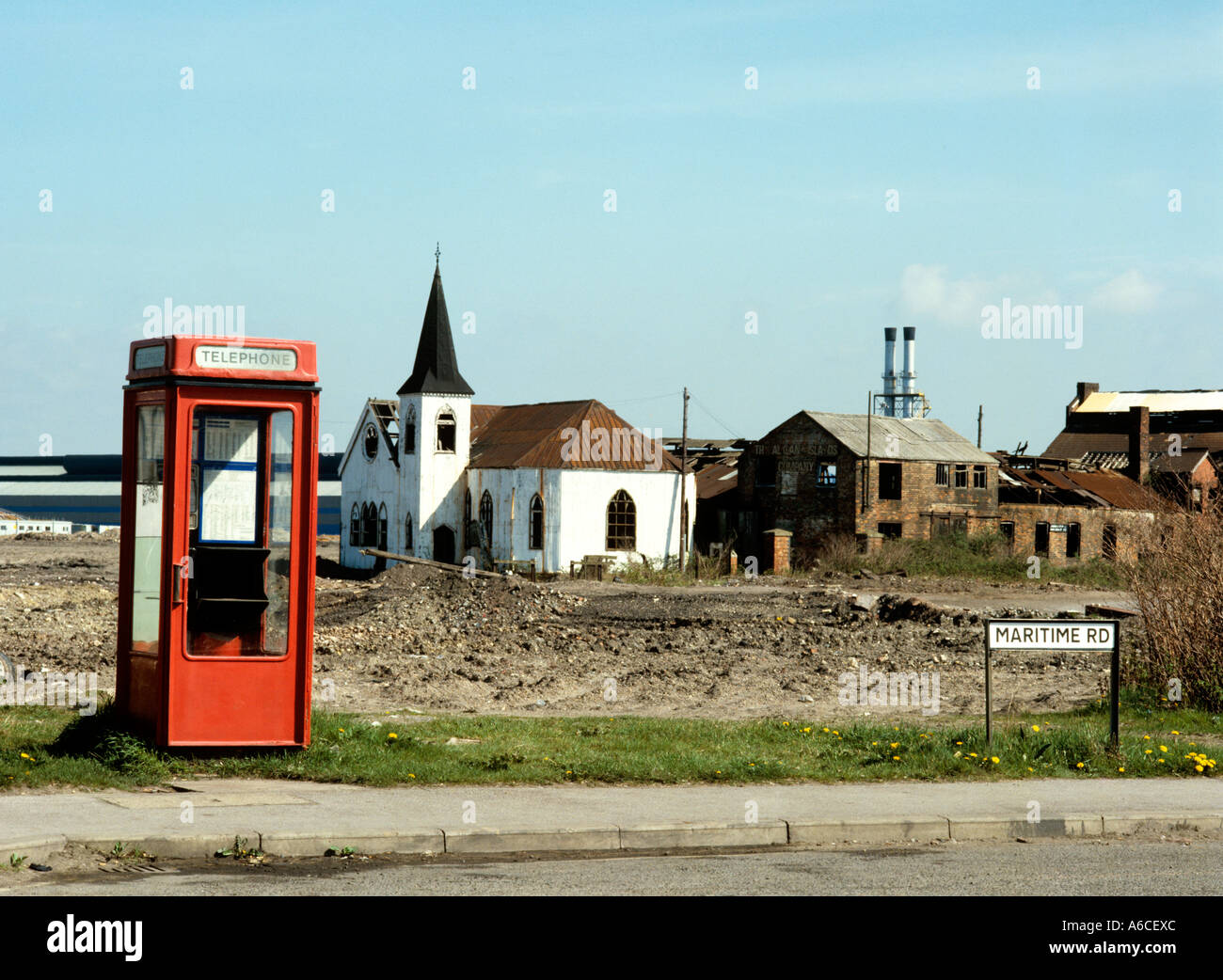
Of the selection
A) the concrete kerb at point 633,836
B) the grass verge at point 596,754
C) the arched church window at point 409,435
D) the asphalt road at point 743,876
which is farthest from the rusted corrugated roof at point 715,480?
the asphalt road at point 743,876

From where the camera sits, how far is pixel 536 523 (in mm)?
56250

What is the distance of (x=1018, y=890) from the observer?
8.80 meters

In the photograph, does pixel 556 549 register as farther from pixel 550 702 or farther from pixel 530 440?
pixel 550 702

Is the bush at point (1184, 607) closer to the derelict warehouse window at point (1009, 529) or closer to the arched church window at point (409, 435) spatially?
the derelict warehouse window at point (1009, 529)

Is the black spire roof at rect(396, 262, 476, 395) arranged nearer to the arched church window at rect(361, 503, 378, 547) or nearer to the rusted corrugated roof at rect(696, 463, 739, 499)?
the arched church window at rect(361, 503, 378, 547)

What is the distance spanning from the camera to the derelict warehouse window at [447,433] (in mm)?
60375

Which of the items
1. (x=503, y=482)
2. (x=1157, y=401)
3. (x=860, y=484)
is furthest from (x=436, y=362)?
(x=1157, y=401)

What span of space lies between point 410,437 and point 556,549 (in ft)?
30.1

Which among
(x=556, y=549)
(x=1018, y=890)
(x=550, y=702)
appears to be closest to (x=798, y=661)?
(x=550, y=702)

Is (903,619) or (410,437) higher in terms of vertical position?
(410,437)

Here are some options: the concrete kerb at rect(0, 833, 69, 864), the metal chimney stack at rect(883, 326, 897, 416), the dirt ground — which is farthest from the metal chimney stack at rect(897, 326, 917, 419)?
the concrete kerb at rect(0, 833, 69, 864)

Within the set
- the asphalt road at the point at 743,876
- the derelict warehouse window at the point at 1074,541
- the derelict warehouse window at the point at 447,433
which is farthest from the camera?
the derelict warehouse window at the point at 1074,541

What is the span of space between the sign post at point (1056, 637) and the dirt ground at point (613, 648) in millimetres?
5429
